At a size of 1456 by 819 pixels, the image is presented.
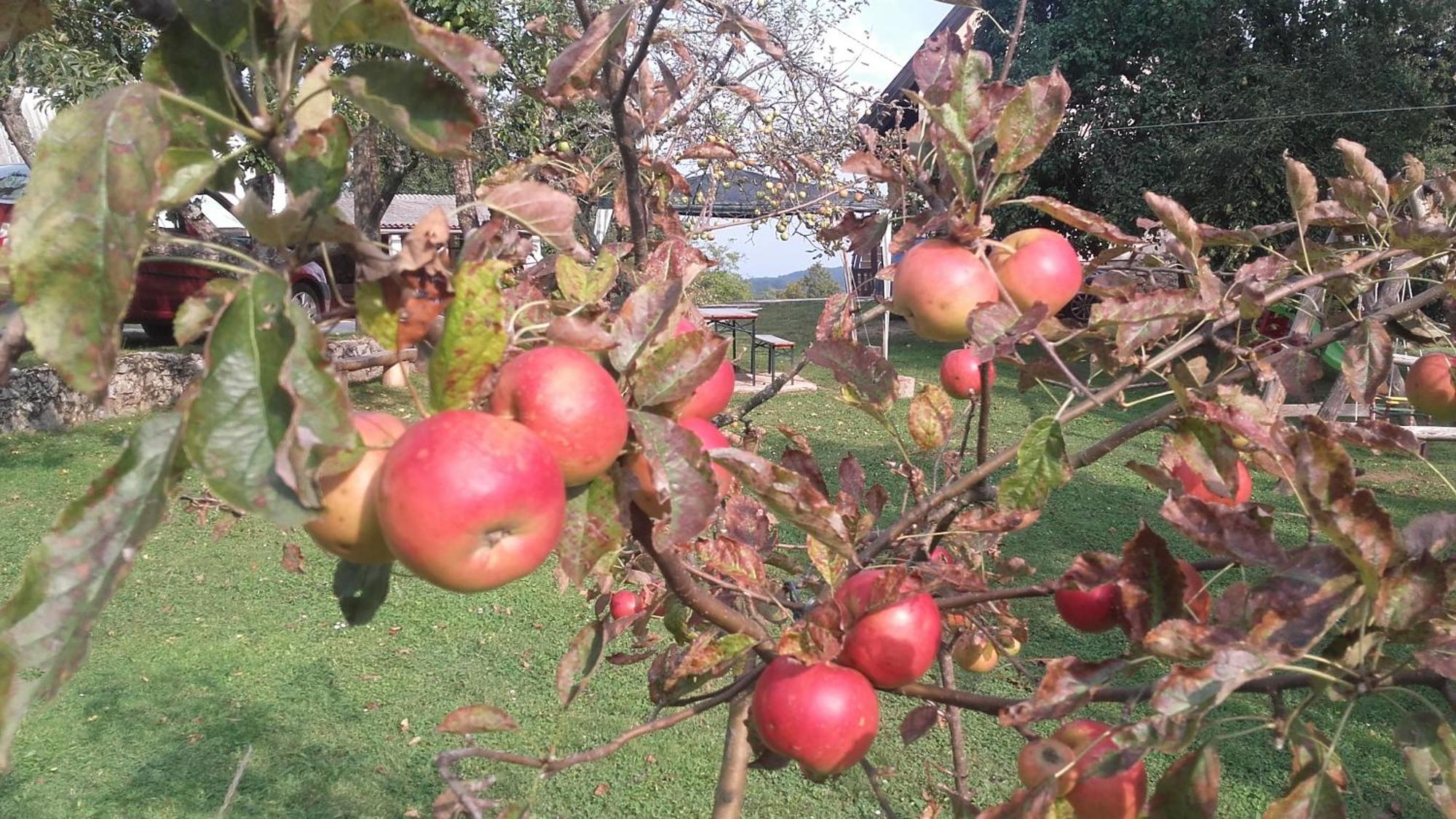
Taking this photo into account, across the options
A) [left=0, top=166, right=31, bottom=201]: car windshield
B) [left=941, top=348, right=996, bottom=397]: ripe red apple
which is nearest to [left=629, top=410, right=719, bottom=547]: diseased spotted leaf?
[left=941, top=348, right=996, bottom=397]: ripe red apple

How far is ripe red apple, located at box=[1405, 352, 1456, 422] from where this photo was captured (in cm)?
128

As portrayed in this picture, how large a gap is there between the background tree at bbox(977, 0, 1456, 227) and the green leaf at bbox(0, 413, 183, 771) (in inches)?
342

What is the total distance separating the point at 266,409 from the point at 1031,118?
71 centimetres

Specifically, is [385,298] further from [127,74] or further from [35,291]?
[127,74]

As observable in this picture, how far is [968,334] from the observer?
3.08 feet

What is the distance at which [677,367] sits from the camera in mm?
667

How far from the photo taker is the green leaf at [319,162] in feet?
1.67

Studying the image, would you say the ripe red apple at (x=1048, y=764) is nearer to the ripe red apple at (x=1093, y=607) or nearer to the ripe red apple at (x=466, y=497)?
the ripe red apple at (x=1093, y=607)

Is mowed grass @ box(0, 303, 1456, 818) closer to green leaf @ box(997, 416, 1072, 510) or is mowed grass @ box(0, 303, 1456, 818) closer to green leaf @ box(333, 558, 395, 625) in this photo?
green leaf @ box(997, 416, 1072, 510)

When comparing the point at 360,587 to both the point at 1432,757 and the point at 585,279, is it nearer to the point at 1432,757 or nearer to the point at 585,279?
the point at 585,279

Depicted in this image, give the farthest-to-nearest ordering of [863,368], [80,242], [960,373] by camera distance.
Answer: [960,373] < [863,368] < [80,242]

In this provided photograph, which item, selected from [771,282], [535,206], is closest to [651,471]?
[535,206]

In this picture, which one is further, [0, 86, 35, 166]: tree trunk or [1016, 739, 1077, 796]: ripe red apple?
[0, 86, 35, 166]: tree trunk

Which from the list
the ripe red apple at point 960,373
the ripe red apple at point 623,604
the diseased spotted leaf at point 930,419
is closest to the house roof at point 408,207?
the ripe red apple at point 623,604
